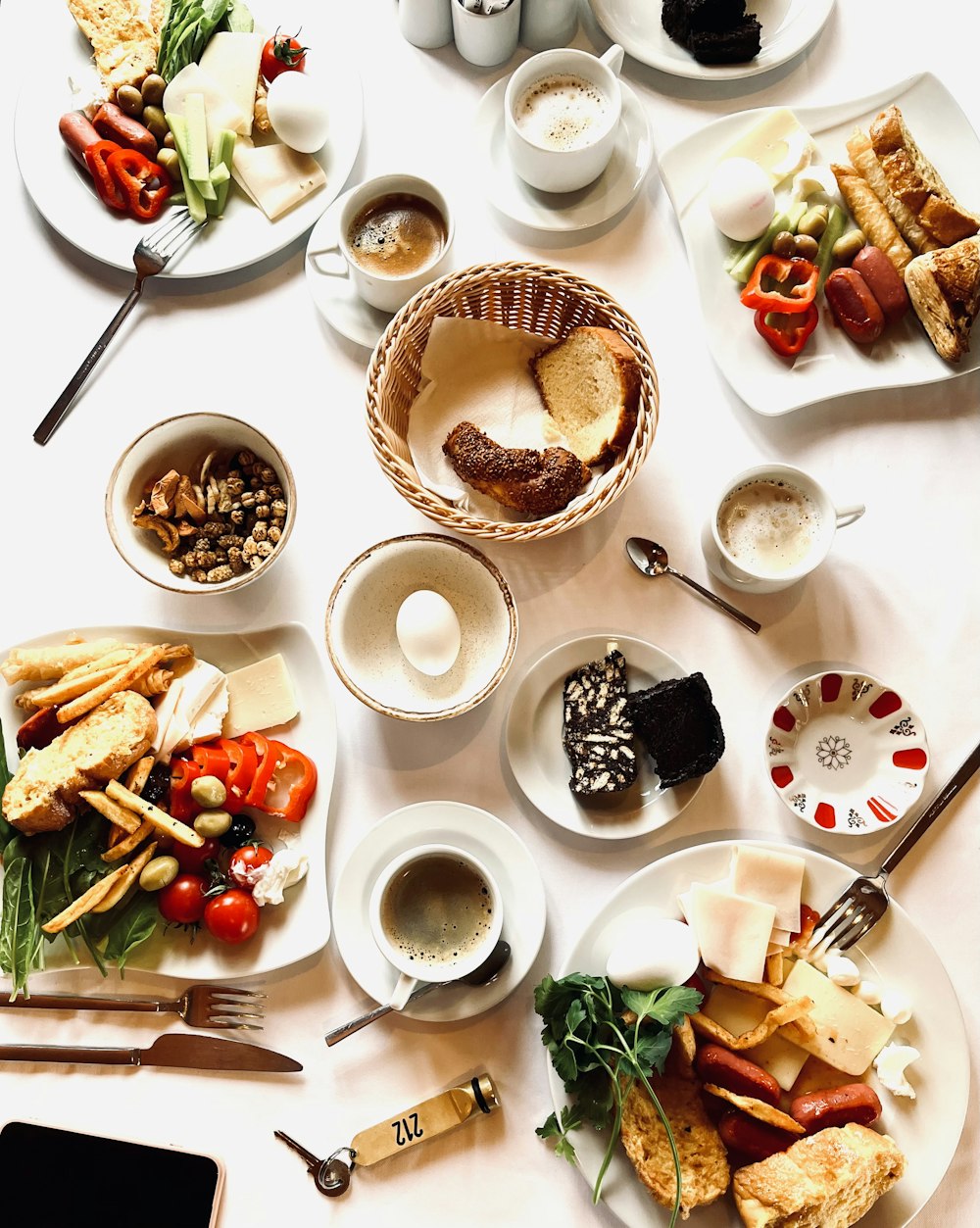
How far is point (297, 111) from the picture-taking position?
1.89 meters

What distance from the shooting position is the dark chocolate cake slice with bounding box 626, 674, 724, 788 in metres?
1.77

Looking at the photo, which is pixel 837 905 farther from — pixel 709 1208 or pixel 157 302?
pixel 157 302

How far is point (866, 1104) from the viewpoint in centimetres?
172

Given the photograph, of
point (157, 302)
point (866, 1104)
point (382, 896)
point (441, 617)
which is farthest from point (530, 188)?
point (866, 1104)

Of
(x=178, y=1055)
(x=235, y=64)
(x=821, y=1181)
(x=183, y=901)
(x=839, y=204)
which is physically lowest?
(x=178, y=1055)

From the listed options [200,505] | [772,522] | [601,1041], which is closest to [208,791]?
[200,505]

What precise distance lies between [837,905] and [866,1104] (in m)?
0.33

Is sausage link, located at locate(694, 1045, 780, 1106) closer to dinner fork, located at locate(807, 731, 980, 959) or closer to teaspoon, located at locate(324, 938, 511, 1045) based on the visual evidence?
dinner fork, located at locate(807, 731, 980, 959)

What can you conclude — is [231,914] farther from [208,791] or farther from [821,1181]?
[821,1181]

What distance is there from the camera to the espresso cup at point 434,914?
1.69m

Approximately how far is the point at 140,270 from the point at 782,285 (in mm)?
1248

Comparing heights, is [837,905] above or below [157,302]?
below

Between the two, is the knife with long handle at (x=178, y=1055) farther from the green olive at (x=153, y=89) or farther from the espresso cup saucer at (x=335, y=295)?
the green olive at (x=153, y=89)

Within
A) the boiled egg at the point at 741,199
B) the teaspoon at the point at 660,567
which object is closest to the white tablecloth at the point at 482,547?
the teaspoon at the point at 660,567
